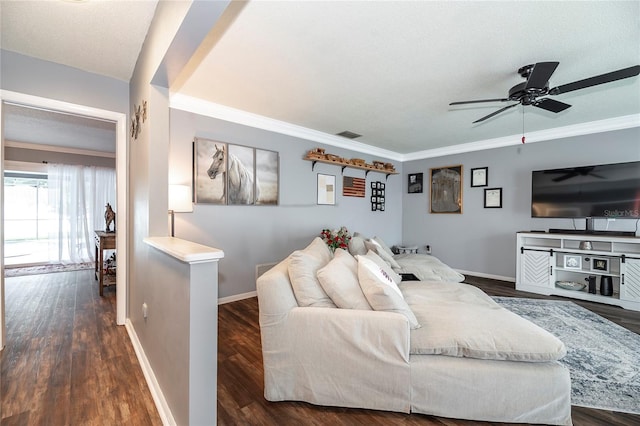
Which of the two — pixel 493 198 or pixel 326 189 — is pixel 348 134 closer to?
pixel 326 189

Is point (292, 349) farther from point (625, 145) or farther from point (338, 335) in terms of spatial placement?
point (625, 145)

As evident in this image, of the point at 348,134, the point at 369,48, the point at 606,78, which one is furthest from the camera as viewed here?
the point at 348,134

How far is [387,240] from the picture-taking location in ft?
18.8

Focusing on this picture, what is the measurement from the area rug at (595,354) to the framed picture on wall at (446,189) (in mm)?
2280

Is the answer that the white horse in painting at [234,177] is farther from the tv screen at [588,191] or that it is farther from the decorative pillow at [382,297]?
the tv screen at [588,191]

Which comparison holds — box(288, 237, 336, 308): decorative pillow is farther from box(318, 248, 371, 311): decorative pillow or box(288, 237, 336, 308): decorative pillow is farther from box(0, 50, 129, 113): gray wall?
box(0, 50, 129, 113): gray wall

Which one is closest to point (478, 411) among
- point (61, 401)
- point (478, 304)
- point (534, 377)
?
point (534, 377)

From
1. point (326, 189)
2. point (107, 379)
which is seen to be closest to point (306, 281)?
point (107, 379)

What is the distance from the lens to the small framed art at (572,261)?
3713 mm

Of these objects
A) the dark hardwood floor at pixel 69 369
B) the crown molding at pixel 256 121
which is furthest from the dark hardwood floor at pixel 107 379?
the crown molding at pixel 256 121

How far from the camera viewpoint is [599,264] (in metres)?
3.56

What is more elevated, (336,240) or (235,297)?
(336,240)

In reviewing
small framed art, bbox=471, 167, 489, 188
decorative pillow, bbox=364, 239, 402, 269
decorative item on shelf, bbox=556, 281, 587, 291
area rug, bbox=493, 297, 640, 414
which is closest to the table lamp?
decorative pillow, bbox=364, 239, 402, 269

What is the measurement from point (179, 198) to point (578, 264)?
5.21 metres
